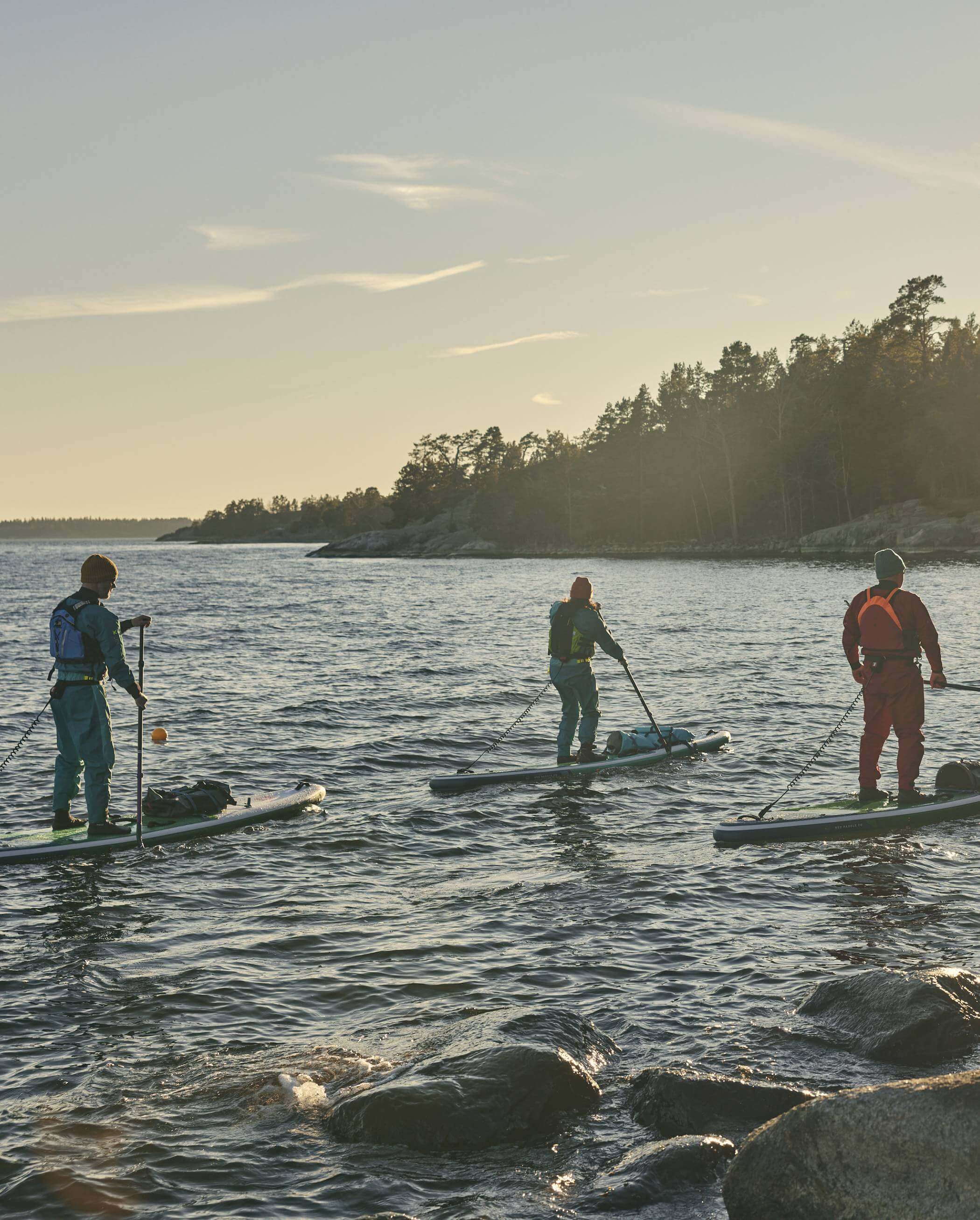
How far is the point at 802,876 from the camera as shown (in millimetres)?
Answer: 11086

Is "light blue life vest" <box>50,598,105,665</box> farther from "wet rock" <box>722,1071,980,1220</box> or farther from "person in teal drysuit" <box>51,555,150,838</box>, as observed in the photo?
"wet rock" <box>722,1071,980,1220</box>

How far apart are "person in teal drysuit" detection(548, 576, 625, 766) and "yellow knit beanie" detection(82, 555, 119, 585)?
612cm

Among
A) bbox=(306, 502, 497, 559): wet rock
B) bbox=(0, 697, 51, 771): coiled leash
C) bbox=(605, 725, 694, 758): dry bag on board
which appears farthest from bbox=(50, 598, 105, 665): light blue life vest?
bbox=(306, 502, 497, 559): wet rock

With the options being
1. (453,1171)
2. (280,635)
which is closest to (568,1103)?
(453,1171)

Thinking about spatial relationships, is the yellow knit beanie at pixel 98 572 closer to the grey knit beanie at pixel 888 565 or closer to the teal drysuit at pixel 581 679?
the teal drysuit at pixel 581 679

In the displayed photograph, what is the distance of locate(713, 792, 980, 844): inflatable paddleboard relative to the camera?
40.2 feet

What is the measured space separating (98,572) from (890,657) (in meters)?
8.97

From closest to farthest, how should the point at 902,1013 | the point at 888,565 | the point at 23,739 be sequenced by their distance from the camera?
the point at 902,1013 → the point at 888,565 → the point at 23,739

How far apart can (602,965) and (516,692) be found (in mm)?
17088

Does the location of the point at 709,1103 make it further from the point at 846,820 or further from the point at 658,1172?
the point at 846,820

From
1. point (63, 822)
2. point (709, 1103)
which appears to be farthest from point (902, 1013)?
point (63, 822)

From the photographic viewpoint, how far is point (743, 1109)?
613cm

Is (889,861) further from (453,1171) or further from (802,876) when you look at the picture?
(453,1171)

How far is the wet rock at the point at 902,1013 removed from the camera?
6.92m
